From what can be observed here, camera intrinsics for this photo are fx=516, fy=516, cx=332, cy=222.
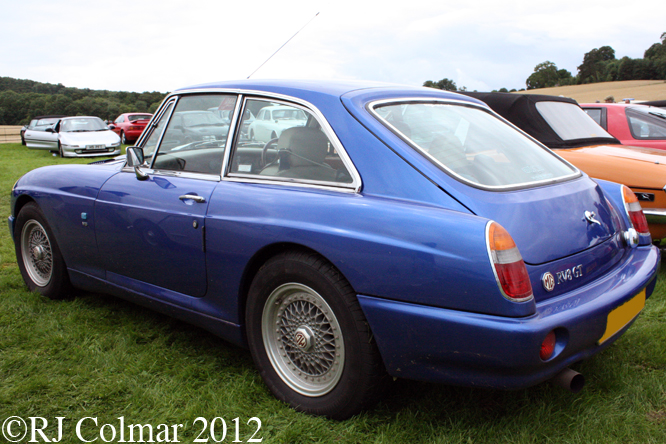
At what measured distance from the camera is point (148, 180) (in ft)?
9.87

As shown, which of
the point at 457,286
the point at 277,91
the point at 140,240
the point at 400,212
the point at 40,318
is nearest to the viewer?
the point at 457,286

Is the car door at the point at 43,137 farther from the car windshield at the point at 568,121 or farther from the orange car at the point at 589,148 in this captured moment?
the car windshield at the point at 568,121

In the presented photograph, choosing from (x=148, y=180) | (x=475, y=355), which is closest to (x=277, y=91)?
(x=148, y=180)

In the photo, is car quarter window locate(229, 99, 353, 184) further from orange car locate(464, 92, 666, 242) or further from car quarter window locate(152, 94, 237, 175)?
orange car locate(464, 92, 666, 242)

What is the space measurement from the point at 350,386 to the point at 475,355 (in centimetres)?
58

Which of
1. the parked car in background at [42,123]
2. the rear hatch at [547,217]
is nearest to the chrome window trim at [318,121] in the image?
the rear hatch at [547,217]

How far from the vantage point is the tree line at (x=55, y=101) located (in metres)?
41.8

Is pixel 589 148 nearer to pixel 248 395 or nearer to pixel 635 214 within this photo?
pixel 635 214

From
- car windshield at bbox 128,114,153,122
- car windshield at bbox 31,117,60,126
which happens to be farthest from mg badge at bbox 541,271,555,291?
car windshield at bbox 128,114,153,122

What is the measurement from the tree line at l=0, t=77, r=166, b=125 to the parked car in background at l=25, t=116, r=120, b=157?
2198 cm

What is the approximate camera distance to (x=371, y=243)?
198 cm

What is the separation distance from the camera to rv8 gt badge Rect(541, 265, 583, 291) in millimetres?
1949

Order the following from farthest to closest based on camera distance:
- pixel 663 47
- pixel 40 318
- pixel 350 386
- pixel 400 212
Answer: pixel 663 47 < pixel 40 318 < pixel 350 386 < pixel 400 212

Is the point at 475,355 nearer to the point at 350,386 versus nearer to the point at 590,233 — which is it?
the point at 350,386
